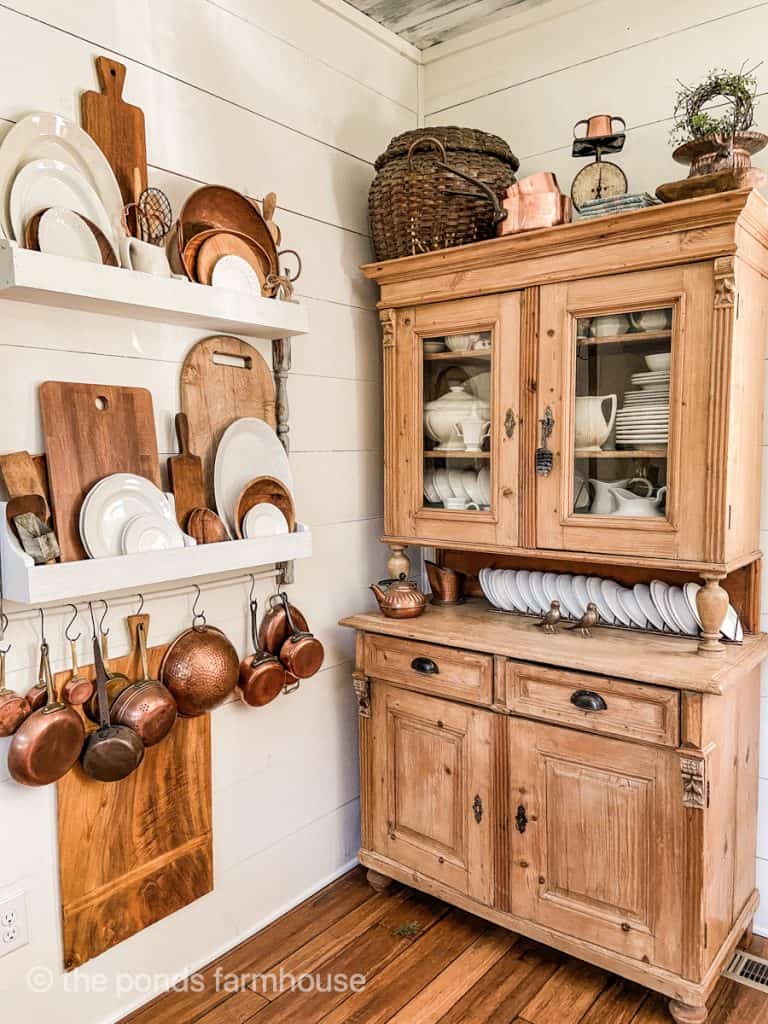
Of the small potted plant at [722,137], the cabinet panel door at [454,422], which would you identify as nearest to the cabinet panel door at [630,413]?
the cabinet panel door at [454,422]

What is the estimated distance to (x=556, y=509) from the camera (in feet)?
6.59

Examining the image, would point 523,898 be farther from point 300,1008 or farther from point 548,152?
point 548,152

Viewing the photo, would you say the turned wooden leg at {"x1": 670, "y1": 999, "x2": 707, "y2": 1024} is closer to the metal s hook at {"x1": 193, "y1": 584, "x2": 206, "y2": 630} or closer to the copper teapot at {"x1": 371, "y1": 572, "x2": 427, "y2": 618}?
the copper teapot at {"x1": 371, "y1": 572, "x2": 427, "y2": 618}

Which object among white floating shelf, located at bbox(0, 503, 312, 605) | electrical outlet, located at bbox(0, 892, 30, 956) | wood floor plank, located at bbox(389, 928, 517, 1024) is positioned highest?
white floating shelf, located at bbox(0, 503, 312, 605)

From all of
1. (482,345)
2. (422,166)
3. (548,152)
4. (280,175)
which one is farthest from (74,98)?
(548,152)

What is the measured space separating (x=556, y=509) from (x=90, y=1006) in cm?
158

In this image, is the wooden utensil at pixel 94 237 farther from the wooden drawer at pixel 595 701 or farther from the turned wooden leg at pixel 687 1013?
the turned wooden leg at pixel 687 1013

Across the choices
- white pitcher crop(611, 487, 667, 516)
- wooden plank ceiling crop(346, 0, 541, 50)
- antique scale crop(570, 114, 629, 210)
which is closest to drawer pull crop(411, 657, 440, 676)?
white pitcher crop(611, 487, 667, 516)

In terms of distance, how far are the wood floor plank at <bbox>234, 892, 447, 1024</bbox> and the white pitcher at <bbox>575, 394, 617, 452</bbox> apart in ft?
4.50

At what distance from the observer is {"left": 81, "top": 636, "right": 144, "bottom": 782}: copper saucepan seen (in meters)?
1.69

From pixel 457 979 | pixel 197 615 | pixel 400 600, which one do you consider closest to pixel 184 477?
pixel 197 615

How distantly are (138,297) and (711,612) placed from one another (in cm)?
144

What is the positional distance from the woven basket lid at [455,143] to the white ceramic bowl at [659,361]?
0.76 meters

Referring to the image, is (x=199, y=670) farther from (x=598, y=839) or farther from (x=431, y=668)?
(x=598, y=839)
